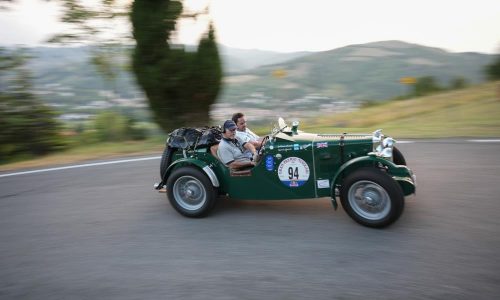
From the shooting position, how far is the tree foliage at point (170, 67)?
1216 centimetres

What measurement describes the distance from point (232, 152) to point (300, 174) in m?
1.06

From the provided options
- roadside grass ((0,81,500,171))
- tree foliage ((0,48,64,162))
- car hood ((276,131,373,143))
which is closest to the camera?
car hood ((276,131,373,143))

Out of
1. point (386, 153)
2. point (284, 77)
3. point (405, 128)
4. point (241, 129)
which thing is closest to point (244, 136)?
point (241, 129)

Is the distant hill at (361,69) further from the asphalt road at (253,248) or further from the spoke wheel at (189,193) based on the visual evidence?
the spoke wheel at (189,193)

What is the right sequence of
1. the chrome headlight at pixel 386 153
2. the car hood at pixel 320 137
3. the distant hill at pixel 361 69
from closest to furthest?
the chrome headlight at pixel 386 153, the car hood at pixel 320 137, the distant hill at pixel 361 69

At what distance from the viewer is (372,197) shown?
4.93 meters

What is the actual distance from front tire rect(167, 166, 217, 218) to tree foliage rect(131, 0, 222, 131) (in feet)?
22.5

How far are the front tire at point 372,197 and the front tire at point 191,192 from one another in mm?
1835

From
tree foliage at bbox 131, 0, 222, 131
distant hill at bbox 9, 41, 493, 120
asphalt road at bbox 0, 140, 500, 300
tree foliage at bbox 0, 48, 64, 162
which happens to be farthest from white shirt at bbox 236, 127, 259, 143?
tree foliage at bbox 0, 48, 64, 162

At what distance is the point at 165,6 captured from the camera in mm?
12164

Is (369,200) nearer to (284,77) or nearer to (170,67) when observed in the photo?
(170,67)

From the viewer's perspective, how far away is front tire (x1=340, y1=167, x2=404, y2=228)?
185 inches

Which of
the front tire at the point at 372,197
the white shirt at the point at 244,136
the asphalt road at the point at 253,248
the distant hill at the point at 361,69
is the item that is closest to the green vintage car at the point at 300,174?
the front tire at the point at 372,197

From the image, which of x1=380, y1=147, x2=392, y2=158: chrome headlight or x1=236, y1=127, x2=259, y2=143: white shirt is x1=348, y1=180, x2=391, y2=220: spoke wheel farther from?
x1=236, y1=127, x2=259, y2=143: white shirt
